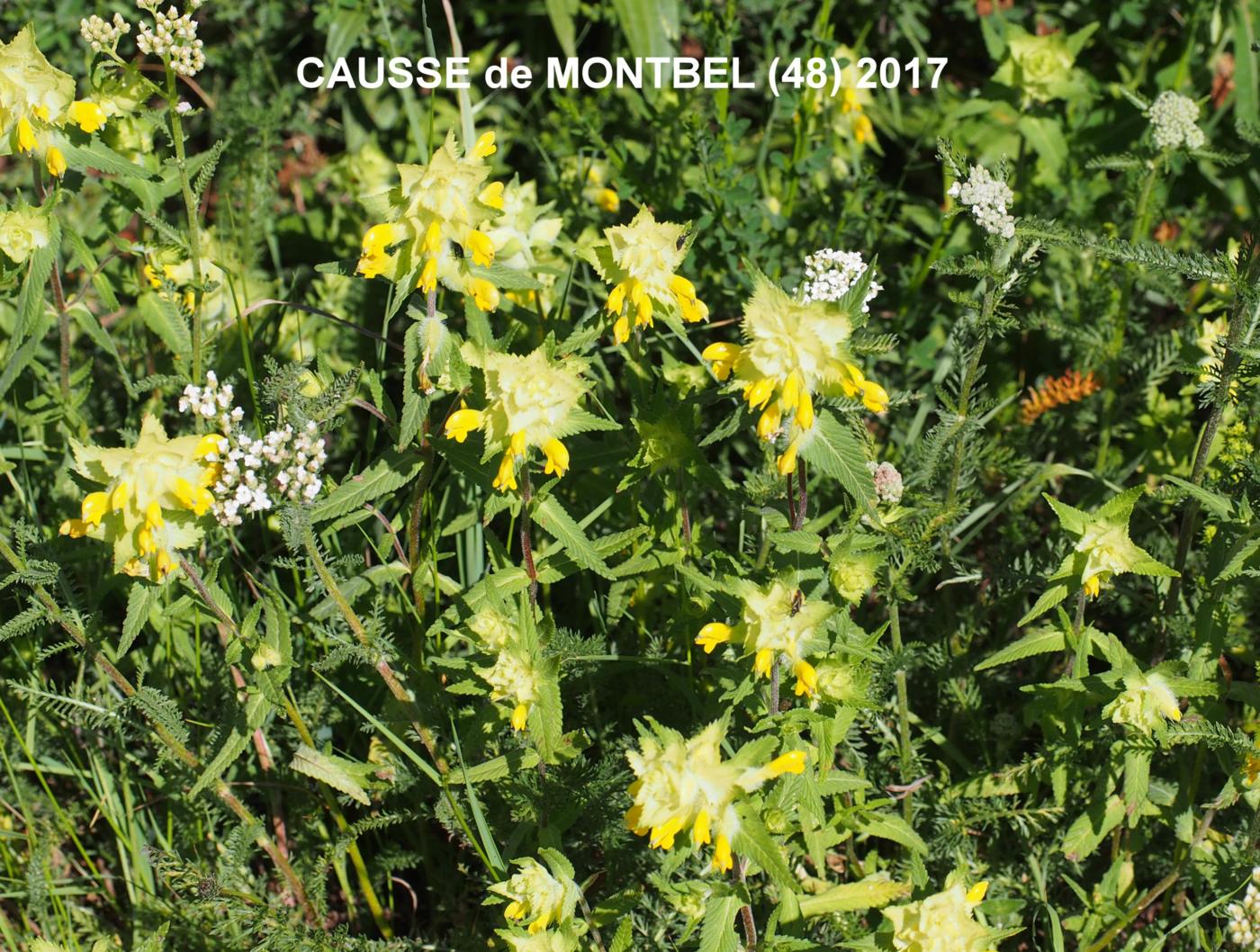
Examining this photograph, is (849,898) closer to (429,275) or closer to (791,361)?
(791,361)

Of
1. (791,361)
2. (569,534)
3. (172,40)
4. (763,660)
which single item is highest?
(172,40)

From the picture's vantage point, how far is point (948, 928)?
6.04 feet

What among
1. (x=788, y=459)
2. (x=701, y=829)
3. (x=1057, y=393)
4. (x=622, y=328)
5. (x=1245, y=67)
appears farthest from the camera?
(x=1245, y=67)

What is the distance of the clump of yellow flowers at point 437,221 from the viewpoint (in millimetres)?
1878

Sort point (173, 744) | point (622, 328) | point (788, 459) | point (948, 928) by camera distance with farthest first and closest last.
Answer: point (173, 744) → point (622, 328) → point (948, 928) → point (788, 459)

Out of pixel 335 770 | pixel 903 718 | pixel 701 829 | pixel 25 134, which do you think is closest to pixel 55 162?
pixel 25 134

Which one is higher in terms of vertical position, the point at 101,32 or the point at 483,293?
the point at 101,32

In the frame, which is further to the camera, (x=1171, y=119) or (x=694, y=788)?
(x=1171, y=119)

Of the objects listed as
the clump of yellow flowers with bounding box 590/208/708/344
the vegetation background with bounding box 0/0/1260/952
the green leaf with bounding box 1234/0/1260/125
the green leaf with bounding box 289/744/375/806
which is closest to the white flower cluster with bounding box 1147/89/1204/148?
the vegetation background with bounding box 0/0/1260/952

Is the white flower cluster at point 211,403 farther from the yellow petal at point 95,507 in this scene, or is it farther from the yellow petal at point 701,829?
the yellow petal at point 701,829

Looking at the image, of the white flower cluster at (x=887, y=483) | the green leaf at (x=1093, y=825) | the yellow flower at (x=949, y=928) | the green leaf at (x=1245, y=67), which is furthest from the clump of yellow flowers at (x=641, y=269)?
the green leaf at (x=1245, y=67)

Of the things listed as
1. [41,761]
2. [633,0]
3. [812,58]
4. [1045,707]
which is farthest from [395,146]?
[1045,707]

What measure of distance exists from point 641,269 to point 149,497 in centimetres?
81

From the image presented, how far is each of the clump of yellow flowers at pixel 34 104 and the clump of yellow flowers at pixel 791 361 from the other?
3.99 ft
